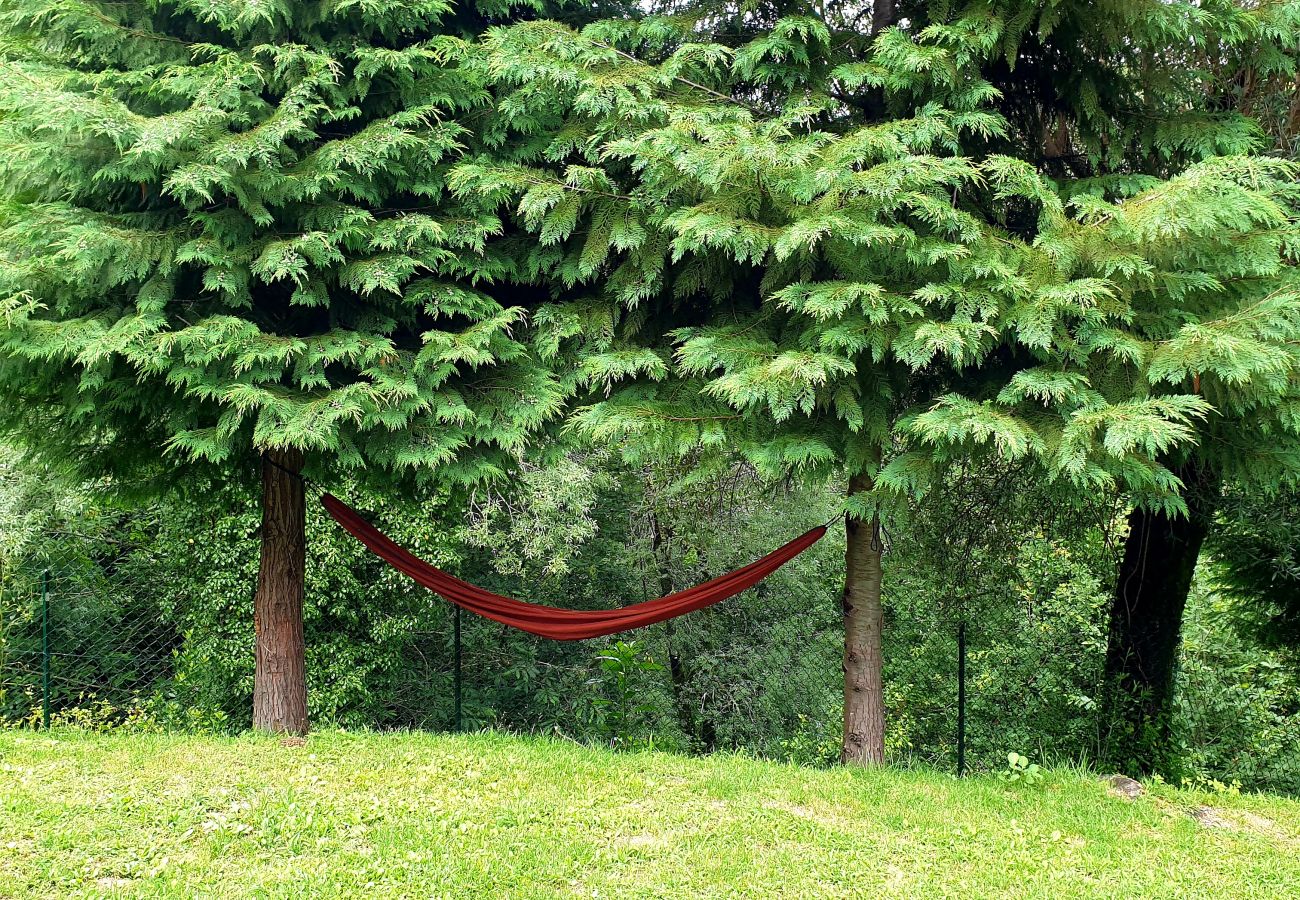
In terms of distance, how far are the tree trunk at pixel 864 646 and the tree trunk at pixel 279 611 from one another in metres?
3.33

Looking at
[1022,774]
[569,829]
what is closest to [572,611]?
[569,829]

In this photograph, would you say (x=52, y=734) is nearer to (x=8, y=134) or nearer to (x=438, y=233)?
(x=8, y=134)

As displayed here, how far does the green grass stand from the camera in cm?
347

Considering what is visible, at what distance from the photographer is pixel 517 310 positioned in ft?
14.7

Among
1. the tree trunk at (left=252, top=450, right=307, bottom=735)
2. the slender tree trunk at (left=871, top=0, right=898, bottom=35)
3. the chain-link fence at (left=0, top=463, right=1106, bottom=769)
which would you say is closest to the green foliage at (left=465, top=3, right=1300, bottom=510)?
the slender tree trunk at (left=871, top=0, right=898, bottom=35)

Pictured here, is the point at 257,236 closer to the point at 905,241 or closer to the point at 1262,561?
the point at 905,241

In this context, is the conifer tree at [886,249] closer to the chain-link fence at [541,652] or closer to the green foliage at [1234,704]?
the chain-link fence at [541,652]

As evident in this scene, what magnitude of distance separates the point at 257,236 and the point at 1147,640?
6.25 metres

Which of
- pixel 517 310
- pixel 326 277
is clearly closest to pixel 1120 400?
pixel 517 310

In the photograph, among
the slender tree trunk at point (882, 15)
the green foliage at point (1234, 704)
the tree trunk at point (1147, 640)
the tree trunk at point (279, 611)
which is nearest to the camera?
the slender tree trunk at point (882, 15)

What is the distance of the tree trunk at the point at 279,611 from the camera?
5.42 meters

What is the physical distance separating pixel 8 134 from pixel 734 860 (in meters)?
4.55

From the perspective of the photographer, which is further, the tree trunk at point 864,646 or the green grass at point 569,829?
the tree trunk at point 864,646

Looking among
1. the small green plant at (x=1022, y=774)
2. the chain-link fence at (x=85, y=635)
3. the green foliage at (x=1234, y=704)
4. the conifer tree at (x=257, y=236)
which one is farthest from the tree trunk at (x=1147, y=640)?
the chain-link fence at (x=85, y=635)
